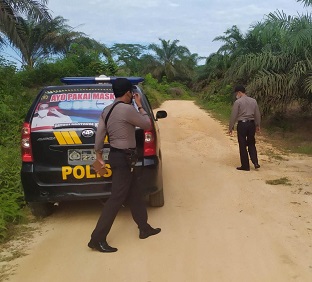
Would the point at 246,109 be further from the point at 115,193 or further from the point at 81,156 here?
the point at 115,193

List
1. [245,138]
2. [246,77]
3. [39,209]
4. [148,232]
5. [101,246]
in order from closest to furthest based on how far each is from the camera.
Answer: [101,246]
[148,232]
[39,209]
[245,138]
[246,77]

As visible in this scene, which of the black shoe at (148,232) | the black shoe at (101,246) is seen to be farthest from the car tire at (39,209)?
the black shoe at (148,232)

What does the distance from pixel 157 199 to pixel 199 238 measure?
1.15 metres

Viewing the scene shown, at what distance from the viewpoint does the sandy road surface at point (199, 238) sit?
355 cm

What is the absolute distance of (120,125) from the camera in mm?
4062

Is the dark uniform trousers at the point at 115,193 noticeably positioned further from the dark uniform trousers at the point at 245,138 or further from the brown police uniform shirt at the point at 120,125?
the dark uniform trousers at the point at 245,138

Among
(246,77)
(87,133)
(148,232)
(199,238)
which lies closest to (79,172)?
(87,133)

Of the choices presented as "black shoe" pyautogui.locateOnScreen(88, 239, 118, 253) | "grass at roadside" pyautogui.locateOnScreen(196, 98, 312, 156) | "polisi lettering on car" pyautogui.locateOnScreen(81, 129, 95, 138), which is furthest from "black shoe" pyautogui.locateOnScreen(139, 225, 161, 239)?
"grass at roadside" pyautogui.locateOnScreen(196, 98, 312, 156)

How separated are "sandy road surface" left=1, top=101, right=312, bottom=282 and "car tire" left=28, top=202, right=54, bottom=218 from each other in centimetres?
14

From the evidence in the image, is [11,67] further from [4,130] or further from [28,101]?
[4,130]

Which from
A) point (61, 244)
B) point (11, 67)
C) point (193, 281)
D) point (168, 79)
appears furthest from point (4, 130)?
point (168, 79)

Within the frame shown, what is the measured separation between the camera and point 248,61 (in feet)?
43.4

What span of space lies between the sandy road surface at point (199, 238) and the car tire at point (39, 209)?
0.46 ft

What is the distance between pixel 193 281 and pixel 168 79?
4849 centimetres
